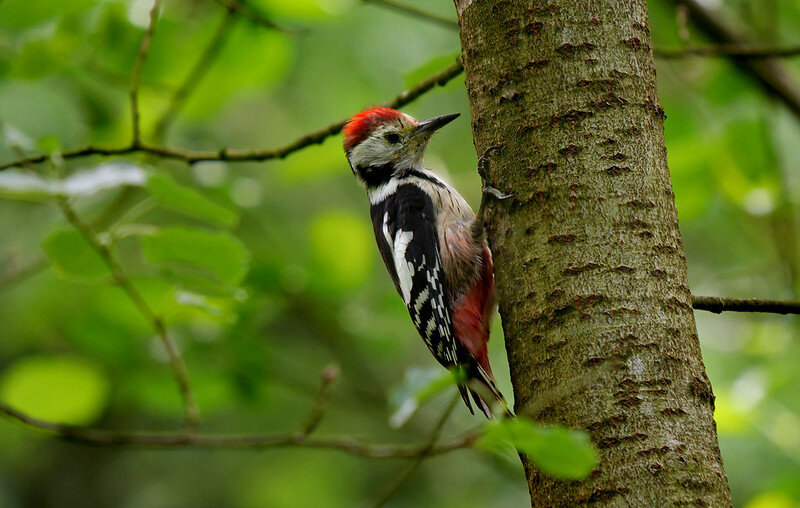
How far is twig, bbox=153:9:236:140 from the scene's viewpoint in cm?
272

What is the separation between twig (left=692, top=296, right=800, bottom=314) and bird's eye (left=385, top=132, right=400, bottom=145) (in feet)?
7.64

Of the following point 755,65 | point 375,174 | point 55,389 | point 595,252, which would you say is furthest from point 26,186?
point 755,65

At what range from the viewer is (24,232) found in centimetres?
418

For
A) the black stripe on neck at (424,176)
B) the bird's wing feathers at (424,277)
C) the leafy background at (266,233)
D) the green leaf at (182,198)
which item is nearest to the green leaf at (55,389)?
the leafy background at (266,233)

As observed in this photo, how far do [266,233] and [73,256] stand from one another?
1.44 m

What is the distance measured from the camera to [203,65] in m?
2.78

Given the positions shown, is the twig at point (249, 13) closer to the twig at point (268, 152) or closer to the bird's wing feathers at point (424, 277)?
the twig at point (268, 152)

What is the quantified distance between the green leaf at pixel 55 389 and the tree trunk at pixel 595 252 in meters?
1.74

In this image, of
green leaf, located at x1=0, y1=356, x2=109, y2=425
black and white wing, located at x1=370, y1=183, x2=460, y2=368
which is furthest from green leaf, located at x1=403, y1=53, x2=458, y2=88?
green leaf, located at x1=0, y1=356, x2=109, y2=425

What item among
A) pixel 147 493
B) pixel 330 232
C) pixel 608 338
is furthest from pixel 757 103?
pixel 147 493

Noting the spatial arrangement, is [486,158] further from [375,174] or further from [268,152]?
[375,174]

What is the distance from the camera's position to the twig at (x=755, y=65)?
11.5ft

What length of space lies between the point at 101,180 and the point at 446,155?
3.95 m

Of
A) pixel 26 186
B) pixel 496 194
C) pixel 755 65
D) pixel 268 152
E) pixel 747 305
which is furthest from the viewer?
pixel 755 65
